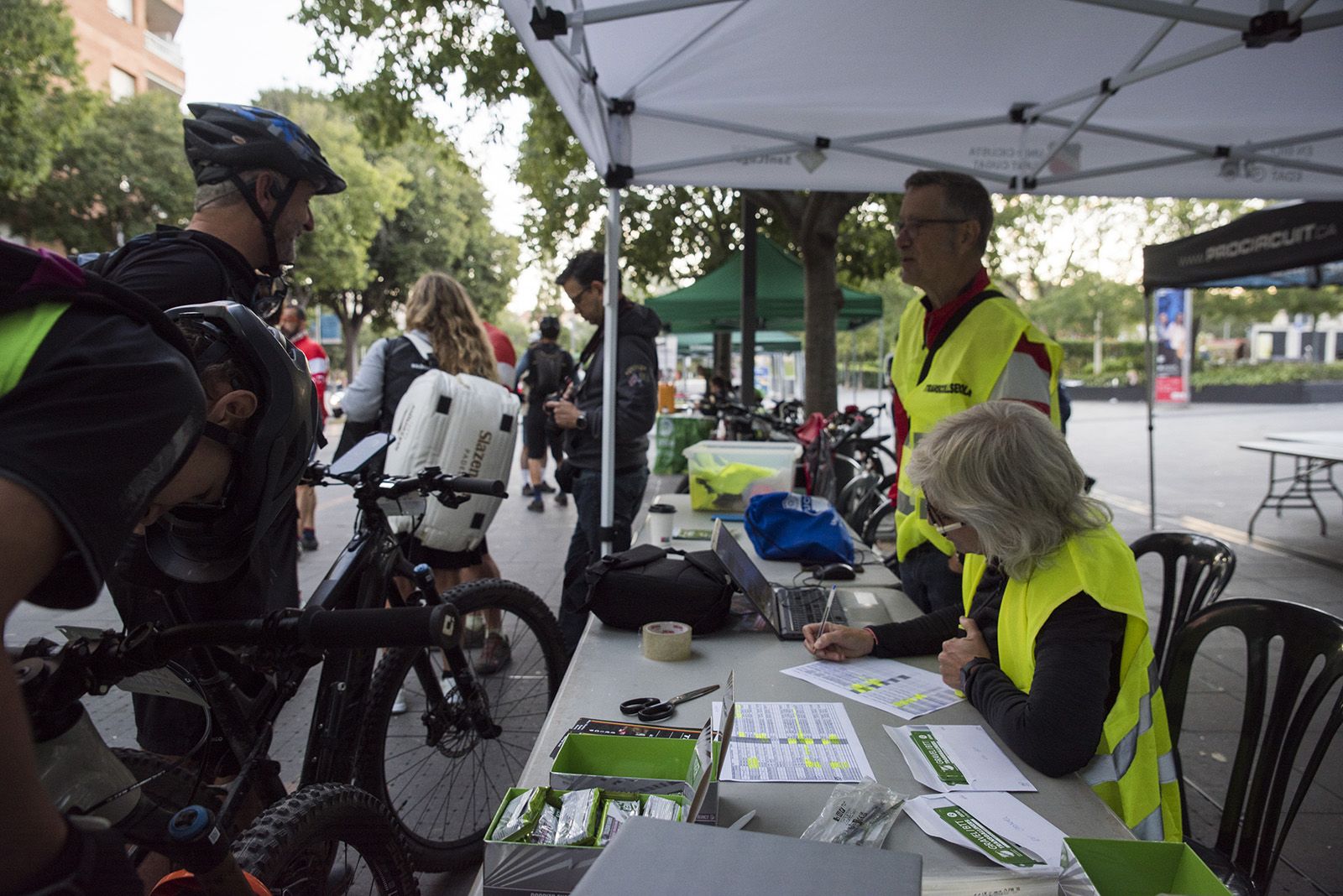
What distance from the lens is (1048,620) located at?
174 cm

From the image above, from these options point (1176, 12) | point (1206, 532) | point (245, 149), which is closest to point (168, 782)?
point (245, 149)

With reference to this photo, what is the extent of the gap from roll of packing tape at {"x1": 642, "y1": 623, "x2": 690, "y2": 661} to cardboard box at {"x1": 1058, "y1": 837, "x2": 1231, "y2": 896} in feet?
3.75

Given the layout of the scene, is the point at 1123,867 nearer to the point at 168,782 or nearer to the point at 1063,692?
the point at 1063,692

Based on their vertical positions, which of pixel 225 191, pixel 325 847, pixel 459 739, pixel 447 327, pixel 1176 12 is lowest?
pixel 459 739

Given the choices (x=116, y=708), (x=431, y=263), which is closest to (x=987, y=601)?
(x=116, y=708)

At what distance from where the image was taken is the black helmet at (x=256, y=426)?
107cm

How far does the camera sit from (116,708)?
370 centimetres

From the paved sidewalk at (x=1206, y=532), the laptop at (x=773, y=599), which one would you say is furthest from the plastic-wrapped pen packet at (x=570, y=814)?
the paved sidewalk at (x=1206, y=532)

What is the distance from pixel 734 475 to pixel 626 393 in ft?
2.23

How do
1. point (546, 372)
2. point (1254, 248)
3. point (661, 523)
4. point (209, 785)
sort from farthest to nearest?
point (546, 372) → point (1254, 248) → point (661, 523) → point (209, 785)

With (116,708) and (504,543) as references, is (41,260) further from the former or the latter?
(504,543)

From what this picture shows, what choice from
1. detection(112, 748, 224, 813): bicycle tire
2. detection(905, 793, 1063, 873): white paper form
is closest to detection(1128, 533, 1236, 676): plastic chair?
detection(905, 793, 1063, 873): white paper form

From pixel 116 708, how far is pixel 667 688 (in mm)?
3050

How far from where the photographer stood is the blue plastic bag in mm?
3240
